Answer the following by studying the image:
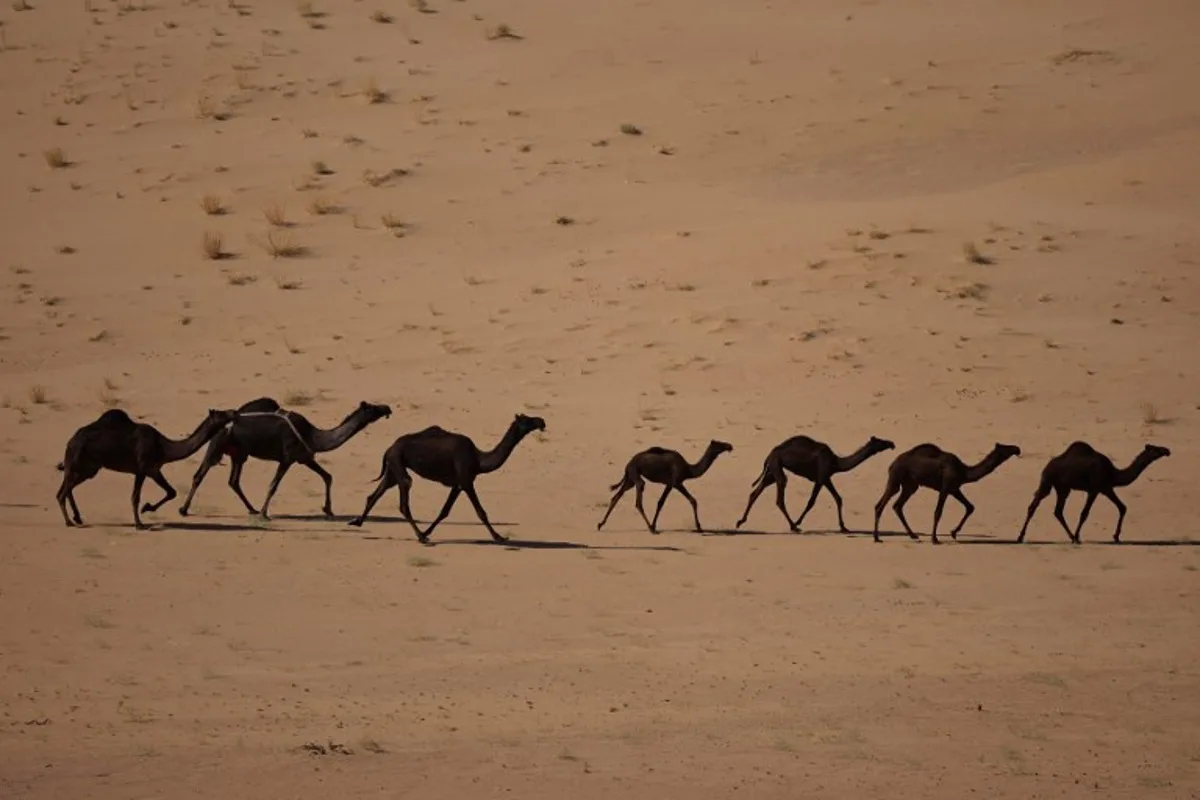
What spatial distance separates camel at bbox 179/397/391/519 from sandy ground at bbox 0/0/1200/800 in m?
0.65

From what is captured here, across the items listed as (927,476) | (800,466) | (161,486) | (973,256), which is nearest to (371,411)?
(161,486)

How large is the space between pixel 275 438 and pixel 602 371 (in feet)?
23.5

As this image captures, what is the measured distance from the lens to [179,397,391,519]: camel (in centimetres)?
1914

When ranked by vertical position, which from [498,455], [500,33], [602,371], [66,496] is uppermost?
[500,33]

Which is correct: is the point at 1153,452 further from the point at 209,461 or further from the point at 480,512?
the point at 209,461

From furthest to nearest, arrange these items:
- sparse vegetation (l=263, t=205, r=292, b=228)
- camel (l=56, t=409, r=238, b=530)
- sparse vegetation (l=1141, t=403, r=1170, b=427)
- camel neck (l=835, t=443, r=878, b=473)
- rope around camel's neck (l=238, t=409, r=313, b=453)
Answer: sparse vegetation (l=263, t=205, r=292, b=228)
sparse vegetation (l=1141, t=403, r=1170, b=427)
camel neck (l=835, t=443, r=878, b=473)
rope around camel's neck (l=238, t=409, r=313, b=453)
camel (l=56, t=409, r=238, b=530)

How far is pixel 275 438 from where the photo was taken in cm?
1917

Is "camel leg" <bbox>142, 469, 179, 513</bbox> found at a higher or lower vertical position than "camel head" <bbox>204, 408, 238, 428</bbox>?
lower

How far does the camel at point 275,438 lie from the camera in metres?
19.1

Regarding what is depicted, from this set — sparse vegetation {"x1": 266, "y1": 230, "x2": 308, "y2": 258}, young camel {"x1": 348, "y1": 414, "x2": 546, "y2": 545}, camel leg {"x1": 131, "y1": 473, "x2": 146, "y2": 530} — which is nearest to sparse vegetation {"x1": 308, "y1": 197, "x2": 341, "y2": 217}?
sparse vegetation {"x1": 266, "y1": 230, "x2": 308, "y2": 258}

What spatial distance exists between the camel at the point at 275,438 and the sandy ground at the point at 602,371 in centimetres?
65

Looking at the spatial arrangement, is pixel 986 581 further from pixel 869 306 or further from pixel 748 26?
pixel 748 26

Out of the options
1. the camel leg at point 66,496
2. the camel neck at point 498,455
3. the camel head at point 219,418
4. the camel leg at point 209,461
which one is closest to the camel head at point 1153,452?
the camel neck at point 498,455

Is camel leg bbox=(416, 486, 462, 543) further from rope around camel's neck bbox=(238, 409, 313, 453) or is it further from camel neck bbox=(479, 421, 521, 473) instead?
rope around camel's neck bbox=(238, 409, 313, 453)
